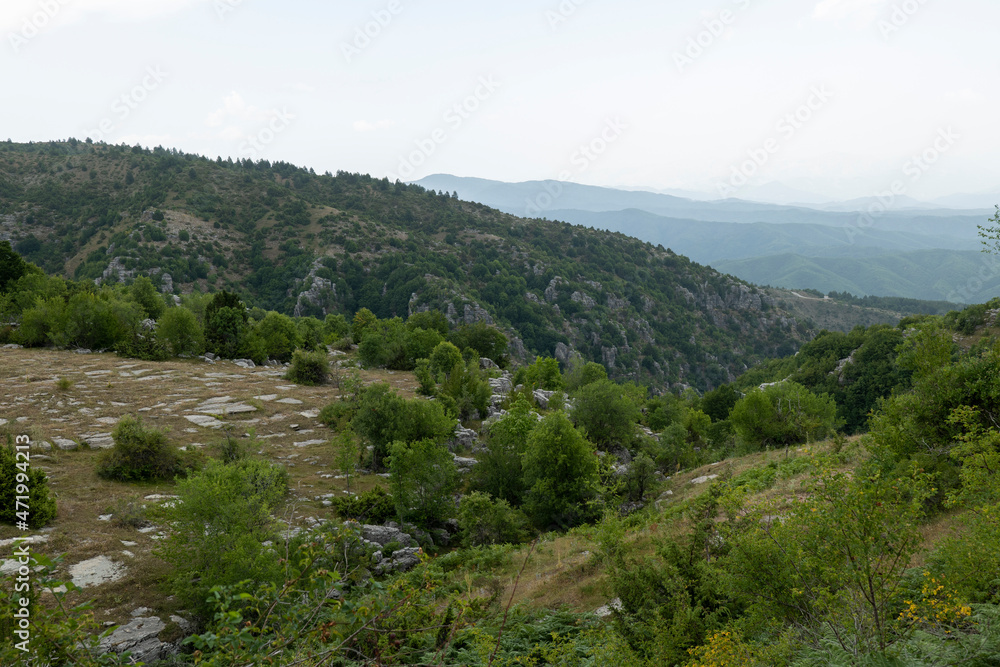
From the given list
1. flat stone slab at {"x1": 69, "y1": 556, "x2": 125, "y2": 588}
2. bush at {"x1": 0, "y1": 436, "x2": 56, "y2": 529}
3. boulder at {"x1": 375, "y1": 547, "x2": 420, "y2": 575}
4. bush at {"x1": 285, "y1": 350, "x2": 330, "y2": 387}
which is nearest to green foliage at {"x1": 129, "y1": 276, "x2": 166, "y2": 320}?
bush at {"x1": 285, "y1": 350, "x2": 330, "y2": 387}

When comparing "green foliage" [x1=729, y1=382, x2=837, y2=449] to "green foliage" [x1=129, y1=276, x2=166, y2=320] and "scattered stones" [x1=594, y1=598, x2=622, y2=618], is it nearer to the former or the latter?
"scattered stones" [x1=594, y1=598, x2=622, y2=618]

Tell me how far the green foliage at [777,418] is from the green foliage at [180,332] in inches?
1376

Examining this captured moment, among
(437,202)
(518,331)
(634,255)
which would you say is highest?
(437,202)

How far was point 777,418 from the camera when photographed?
2502cm

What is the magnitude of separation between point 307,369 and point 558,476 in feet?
61.5

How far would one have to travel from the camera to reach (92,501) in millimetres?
12711

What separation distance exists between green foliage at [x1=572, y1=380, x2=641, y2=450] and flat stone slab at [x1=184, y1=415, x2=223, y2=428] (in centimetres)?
1697

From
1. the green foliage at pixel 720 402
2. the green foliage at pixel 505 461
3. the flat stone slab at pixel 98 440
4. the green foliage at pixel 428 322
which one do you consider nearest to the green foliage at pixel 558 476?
the green foliage at pixel 505 461

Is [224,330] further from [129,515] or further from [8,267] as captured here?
[129,515]

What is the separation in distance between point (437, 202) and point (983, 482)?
515 feet

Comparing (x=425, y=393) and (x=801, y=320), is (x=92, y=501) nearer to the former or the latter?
(x=425, y=393)

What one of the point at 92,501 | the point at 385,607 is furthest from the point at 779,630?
the point at 92,501

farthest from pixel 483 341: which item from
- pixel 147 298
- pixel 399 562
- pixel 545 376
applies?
pixel 399 562

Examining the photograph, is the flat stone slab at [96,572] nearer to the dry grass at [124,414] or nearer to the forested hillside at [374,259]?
the dry grass at [124,414]
